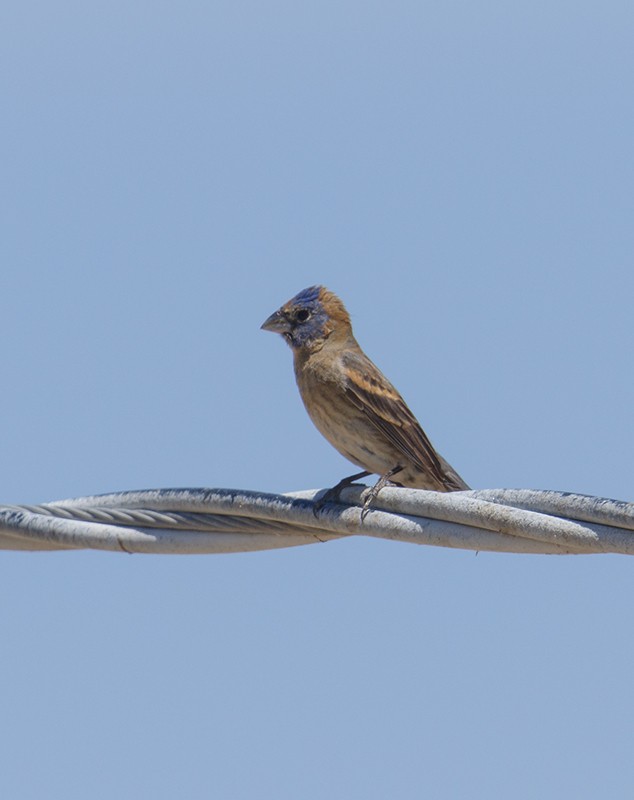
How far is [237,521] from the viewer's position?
5.23m

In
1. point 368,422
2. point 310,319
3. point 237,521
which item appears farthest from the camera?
point 310,319

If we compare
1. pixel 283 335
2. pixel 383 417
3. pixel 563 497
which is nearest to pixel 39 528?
pixel 563 497

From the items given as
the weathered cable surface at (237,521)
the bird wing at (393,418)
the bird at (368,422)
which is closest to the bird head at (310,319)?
the bird at (368,422)

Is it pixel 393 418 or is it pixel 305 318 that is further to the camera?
pixel 305 318

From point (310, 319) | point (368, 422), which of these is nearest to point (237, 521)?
point (368, 422)

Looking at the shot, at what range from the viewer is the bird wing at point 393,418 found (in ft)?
26.2

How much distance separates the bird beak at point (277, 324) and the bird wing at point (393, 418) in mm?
862

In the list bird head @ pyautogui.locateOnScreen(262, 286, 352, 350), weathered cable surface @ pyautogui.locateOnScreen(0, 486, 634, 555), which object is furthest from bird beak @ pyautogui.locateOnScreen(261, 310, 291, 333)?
weathered cable surface @ pyautogui.locateOnScreen(0, 486, 634, 555)

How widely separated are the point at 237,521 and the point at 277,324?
13.0 ft

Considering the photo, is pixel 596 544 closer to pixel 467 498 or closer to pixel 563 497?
pixel 563 497

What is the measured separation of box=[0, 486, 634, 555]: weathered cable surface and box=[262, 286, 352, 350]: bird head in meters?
3.41

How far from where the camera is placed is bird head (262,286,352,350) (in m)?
8.88

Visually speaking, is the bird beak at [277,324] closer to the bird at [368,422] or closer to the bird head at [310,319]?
the bird head at [310,319]

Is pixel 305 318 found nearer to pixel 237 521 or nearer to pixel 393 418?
pixel 393 418
